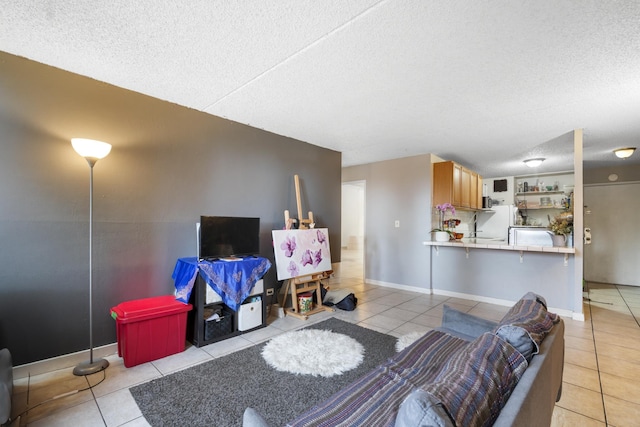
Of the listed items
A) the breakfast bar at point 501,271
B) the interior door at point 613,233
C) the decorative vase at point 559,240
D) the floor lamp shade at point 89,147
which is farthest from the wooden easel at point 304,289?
the interior door at point 613,233

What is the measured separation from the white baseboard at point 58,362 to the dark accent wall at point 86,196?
0.16 feet

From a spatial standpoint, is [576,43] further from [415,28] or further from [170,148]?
[170,148]

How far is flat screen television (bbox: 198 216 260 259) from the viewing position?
294cm

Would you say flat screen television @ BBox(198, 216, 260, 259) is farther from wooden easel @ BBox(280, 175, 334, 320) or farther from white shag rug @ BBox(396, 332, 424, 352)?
white shag rug @ BBox(396, 332, 424, 352)

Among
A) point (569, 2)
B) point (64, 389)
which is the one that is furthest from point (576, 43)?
point (64, 389)

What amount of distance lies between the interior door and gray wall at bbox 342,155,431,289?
4246 mm

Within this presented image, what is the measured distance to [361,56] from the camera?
2.17m

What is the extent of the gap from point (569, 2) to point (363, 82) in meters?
1.41

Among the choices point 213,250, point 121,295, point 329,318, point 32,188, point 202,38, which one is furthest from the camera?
point 329,318

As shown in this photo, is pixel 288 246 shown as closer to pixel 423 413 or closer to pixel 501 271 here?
pixel 423 413

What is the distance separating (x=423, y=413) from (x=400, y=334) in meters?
2.67

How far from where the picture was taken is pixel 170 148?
305 cm

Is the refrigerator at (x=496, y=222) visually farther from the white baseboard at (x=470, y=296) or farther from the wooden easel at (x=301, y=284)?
the wooden easel at (x=301, y=284)

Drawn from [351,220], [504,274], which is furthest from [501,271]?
[351,220]
